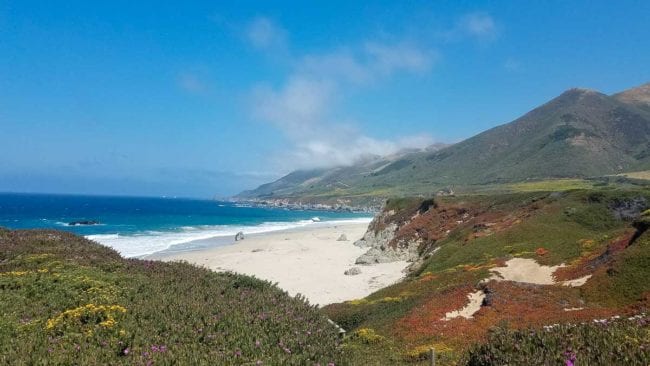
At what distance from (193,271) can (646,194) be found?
1875 inches

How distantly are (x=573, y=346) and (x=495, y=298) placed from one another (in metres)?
11.9

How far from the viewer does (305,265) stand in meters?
55.8

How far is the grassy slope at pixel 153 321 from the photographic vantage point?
815 cm

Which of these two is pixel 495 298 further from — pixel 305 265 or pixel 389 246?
pixel 389 246

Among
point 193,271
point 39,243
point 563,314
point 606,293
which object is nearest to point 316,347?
point 193,271

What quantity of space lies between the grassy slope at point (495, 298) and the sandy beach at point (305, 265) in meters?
8.04

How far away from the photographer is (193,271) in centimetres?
1773

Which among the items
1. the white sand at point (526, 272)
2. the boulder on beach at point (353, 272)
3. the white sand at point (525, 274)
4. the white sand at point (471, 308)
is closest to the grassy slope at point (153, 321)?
the white sand at point (471, 308)

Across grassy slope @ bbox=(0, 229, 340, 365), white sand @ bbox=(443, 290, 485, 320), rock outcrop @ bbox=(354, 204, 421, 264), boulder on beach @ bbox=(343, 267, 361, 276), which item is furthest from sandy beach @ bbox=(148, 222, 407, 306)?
grassy slope @ bbox=(0, 229, 340, 365)

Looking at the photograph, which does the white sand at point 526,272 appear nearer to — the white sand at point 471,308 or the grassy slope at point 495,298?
the grassy slope at point 495,298

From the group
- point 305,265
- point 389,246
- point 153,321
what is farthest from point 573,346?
point 389,246

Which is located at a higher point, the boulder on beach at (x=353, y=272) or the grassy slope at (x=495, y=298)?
the grassy slope at (x=495, y=298)

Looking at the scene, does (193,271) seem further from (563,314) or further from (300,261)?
→ (300,261)

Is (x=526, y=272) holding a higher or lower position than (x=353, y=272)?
higher
